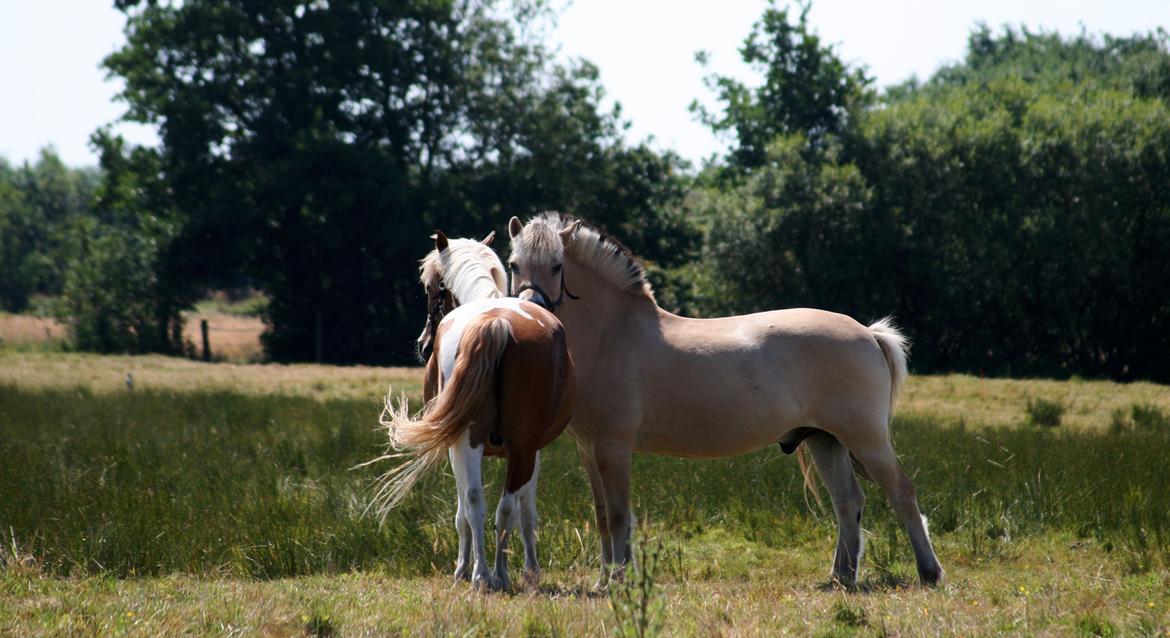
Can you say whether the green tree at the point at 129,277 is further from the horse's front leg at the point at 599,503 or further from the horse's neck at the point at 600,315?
the horse's front leg at the point at 599,503

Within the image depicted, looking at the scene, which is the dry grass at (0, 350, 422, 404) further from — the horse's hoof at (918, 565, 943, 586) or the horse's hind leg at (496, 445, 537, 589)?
the horse's hoof at (918, 565, 943, 586)

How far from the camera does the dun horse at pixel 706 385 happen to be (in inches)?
240

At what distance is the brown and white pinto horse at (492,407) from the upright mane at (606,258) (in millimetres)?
866

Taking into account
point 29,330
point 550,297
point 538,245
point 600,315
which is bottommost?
point 29,330

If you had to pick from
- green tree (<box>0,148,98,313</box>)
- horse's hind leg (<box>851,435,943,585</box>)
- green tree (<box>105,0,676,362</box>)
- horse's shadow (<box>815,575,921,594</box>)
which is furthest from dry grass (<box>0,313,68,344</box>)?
horse's hind leg (<box>851,435,943,585</box>)

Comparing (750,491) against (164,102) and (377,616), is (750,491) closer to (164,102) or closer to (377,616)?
(377,616)

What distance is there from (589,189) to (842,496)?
85.7 feet

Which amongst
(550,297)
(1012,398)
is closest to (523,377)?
(550,297)

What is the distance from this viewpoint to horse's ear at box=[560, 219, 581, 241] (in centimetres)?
645

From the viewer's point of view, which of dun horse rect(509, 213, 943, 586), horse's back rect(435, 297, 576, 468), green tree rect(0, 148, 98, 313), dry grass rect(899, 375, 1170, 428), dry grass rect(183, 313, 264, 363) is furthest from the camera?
green tree rect(0, 148, 98, 313)

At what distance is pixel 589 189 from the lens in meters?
32.1

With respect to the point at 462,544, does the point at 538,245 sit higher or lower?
higher

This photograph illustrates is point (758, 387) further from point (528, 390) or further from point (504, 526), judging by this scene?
point (504, 526)

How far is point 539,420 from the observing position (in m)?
5.41
